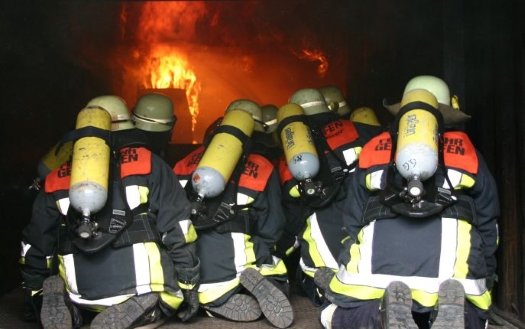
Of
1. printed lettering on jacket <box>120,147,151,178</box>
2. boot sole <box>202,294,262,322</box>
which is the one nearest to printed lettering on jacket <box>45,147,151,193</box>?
printed lettering on jacket <box>120,147,151,178</box>

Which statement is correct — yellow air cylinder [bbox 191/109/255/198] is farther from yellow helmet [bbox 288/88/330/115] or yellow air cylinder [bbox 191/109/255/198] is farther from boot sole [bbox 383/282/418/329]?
boot sole [bbox 383/282/418/329]

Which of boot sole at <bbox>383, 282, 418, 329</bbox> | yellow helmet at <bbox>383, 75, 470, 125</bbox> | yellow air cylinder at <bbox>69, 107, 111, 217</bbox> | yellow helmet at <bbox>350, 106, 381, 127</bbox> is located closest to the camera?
boot sole at <bbox>383, 282, 418, 329</bbox>

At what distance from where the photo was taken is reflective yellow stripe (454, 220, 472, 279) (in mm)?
4211

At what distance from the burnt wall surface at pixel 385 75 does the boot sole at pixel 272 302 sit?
1.54 metres

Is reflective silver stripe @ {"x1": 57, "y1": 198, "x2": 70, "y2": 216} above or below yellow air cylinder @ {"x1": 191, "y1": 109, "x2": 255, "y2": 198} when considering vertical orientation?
below

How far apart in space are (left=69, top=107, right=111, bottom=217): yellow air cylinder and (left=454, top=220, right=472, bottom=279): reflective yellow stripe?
2018 millimetres

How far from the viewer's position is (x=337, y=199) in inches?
225

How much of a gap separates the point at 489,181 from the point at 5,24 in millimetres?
3998

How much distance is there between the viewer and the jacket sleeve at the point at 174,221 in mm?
4832

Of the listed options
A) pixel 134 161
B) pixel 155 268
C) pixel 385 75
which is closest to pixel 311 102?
pixel 134 161

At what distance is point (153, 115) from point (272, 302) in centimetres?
182

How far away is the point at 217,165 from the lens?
4.90 m

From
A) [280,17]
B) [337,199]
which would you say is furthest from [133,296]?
[280,17]

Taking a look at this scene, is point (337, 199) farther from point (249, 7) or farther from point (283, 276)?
point (249, 7)
